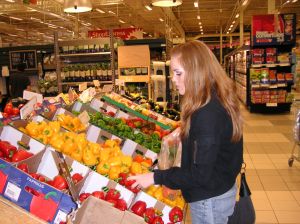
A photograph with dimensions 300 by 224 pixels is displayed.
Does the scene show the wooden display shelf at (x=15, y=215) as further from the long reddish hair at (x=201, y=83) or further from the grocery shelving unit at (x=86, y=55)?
the grocery shelving unit at (x=86, y=55)

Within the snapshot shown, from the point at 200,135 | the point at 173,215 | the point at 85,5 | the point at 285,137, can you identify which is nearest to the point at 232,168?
the point at 200,135

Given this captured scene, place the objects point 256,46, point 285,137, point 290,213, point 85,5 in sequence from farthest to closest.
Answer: point 256,46 → point 285,137 → point 85,5 → point 290,213

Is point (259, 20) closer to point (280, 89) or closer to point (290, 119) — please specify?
point (280, 89)

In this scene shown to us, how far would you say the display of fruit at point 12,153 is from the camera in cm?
241

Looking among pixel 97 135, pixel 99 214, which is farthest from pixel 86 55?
pixel 99 214

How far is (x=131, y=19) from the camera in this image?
26047 millimetres

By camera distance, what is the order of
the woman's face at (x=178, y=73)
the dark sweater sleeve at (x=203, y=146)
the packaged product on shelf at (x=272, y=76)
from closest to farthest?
the dark sweater sleeve at (x=203, y=146) < the woman's face at (x=178, y=73) < the packaged product on shelf at (x=272, y=76)

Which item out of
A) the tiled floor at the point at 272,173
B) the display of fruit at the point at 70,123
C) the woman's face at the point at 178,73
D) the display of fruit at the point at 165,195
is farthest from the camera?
the tiled floor at the point at 272,173

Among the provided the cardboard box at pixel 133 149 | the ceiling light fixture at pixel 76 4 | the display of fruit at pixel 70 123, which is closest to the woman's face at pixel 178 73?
the cardboard box at pixel 133 149

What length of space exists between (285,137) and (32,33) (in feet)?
95.5

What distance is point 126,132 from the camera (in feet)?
12.5

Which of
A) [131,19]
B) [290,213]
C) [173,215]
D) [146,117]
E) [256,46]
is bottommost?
[290,213]

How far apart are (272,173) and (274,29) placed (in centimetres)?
671

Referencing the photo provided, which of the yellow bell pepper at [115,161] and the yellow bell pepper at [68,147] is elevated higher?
the yellow bell pepper at [68,147]
